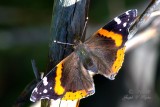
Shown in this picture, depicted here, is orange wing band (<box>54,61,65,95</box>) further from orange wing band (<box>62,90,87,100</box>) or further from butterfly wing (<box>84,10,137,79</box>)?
butterfly wing (<box>84,10,137,79</box>)

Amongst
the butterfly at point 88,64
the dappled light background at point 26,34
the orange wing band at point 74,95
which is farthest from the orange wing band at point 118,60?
the dappled light background at point 26,34

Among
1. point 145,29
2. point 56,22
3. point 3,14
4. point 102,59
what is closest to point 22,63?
point 3,14

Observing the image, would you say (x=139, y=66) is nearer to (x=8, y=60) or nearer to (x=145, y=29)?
(x=145, y=29)

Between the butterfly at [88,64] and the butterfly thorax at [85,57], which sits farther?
the butterfly thorax at [85,57]

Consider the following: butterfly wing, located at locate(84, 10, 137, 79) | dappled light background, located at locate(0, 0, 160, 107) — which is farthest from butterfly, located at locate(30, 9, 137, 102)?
dappled light background, located at locate(0, 0, 160, 107)

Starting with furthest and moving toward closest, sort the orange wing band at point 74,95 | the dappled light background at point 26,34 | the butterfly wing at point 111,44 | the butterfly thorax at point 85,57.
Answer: the dappled light background at point 26,34 < the butterfly thorax at point 85,57 < the butterfly wing at point 111,44 < the orange wing band at point 74,95

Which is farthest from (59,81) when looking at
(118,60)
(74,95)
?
(118,60)

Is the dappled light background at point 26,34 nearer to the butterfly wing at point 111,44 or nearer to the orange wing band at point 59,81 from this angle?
the butterfly wing at point 111,44

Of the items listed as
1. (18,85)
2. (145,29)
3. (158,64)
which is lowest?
(18,85)
